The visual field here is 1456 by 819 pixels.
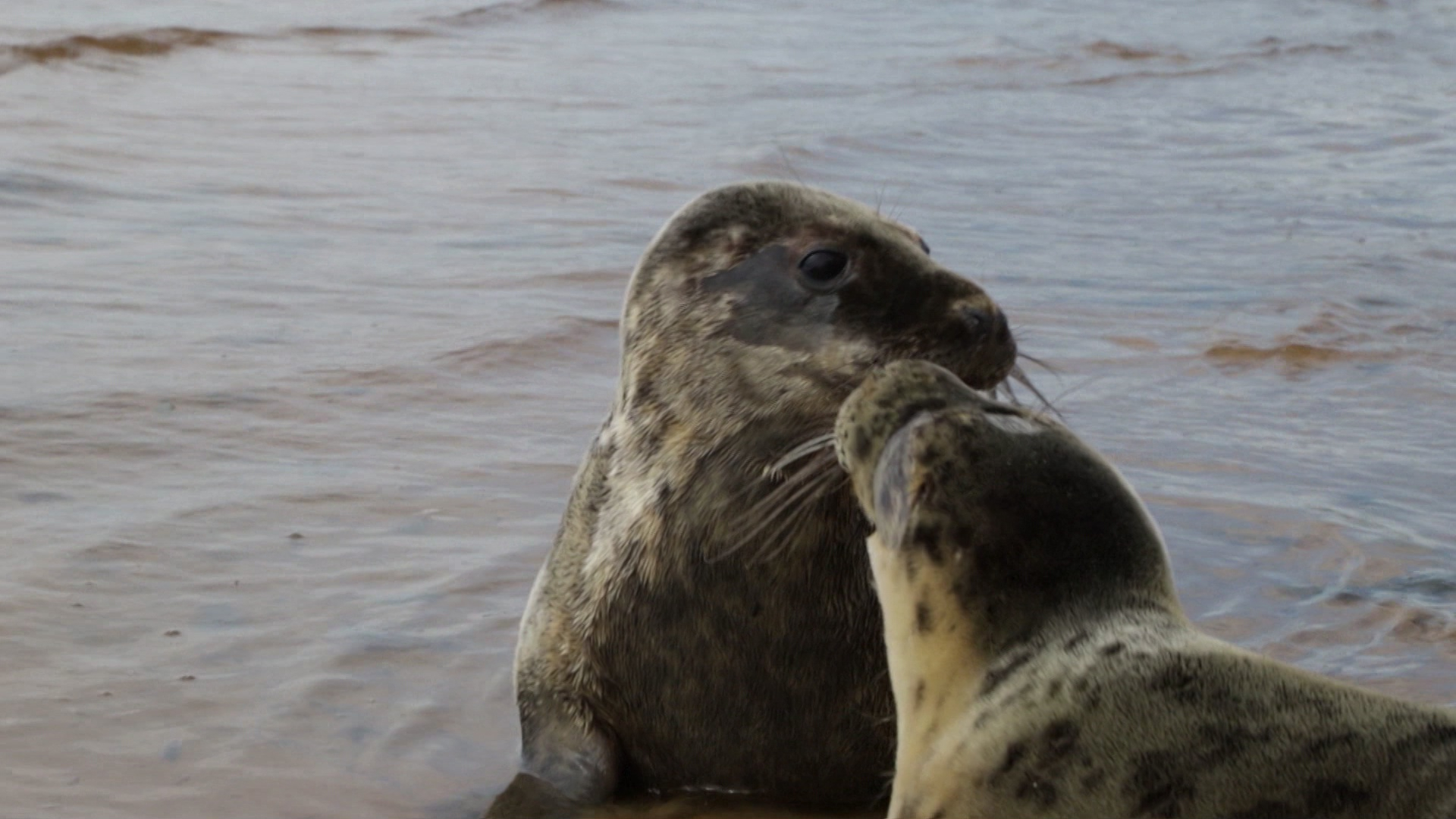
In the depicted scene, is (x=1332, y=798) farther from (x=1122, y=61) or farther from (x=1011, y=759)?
(x=1122, y=61)

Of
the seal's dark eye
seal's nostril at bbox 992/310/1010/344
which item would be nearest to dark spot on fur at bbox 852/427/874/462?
seal's nostril at bbox 992/310/1010/344

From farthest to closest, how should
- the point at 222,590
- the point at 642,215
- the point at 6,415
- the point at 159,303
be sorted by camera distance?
the point at 642,215 → the point at 159,303 → the point at 6,415 → the point at 222,590

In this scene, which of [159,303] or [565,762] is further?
[159,303]

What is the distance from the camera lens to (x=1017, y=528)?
370cm

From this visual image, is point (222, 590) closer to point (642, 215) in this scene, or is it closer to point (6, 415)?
point (6, 415)

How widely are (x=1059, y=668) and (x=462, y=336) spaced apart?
511cm

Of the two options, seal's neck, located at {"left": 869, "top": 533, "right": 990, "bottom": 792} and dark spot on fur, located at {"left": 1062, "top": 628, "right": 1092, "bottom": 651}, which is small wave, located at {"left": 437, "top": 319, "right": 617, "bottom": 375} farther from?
dark spot on fur, located at {"left": 1062, "top": 628, "right": 1092, "bottom": 651}

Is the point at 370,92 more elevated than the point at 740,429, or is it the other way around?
the point at 740,429

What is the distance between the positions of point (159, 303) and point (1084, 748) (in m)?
5.76

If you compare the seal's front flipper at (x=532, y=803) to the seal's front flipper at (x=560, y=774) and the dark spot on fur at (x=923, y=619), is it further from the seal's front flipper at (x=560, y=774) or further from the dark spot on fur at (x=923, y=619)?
the dark spot on fur at (x=923, y=619)

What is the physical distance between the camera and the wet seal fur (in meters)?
4.43

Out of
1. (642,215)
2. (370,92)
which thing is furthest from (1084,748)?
(370,92)

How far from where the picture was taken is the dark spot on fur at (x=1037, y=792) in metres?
3.38

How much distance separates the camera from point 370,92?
48.3ft
